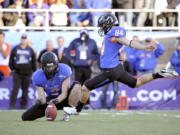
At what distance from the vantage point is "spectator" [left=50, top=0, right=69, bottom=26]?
610 inches

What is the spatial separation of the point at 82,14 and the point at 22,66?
322 cm

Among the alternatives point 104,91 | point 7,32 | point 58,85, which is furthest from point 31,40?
point 58,85

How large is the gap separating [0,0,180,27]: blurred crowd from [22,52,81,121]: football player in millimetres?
6358

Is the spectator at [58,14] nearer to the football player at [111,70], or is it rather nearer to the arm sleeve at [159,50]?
the arm sleeve at [159,50]

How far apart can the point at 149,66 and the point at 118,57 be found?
5.25 meters

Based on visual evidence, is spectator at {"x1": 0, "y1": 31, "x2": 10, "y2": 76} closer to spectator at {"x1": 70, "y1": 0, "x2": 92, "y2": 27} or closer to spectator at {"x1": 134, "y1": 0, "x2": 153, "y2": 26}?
spectator at {"x1": 70, "y1": 0, "x2": 92, "y2": 27}

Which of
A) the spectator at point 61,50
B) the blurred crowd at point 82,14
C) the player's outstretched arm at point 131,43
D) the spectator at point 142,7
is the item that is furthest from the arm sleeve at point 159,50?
the player's outstretched arm at point 131,43

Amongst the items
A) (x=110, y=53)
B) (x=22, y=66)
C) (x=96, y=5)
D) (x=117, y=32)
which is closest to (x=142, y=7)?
(x=96, y=5)

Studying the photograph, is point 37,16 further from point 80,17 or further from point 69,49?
point 69,49

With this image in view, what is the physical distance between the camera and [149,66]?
1456 cm

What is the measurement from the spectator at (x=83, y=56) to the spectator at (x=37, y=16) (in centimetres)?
211

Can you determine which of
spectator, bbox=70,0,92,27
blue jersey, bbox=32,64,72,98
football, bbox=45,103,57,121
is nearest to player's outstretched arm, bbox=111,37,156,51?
blue jersey, bbox=32,64,72,98

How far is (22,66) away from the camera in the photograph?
45.5 ft

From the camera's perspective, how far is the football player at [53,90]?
9.18 meters
